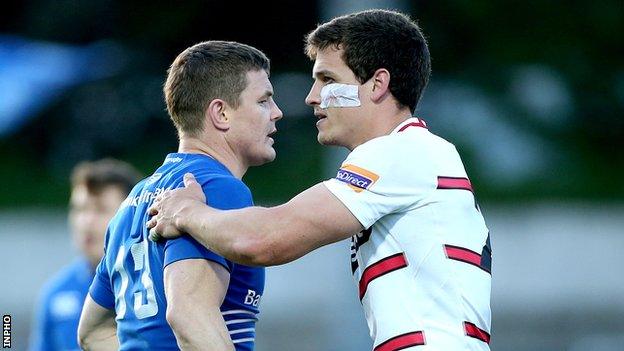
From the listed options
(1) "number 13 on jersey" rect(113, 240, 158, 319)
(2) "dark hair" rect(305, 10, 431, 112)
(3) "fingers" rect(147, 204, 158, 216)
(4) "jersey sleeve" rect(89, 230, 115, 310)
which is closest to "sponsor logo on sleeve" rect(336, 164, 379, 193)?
(2) "dark hair" rect(305, 10, 431, 112)

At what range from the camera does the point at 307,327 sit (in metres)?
17.1

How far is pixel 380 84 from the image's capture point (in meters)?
5.50

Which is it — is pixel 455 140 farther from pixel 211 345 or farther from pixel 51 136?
pixel 211 345

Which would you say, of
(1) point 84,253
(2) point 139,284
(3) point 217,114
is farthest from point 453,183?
(1) point 84,253

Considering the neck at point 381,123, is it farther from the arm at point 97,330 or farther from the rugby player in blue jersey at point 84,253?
the rugby player in blue jersey at point 84,253

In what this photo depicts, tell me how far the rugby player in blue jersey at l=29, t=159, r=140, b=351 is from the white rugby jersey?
12.0ft

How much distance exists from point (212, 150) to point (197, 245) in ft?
1.80

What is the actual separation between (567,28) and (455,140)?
3.14 metres

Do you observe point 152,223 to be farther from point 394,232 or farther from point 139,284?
point 394,232

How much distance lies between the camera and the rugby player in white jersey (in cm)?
504

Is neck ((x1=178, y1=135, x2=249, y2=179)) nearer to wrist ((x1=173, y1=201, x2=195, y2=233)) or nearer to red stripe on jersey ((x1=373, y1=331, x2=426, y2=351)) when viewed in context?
wrist ((x1=173, y1=201, x2=195, y2=233))

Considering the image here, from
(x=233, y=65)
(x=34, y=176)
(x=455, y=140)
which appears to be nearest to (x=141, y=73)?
(x=34, y=176)

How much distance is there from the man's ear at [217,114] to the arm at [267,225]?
1.46 feet

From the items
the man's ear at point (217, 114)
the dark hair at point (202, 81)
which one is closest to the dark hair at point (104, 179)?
the dark hair at point (202, 81)
